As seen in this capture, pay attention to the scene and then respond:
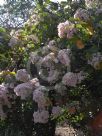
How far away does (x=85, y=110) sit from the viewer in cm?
468

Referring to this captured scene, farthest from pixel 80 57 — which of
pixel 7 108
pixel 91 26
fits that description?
pixel 7 108

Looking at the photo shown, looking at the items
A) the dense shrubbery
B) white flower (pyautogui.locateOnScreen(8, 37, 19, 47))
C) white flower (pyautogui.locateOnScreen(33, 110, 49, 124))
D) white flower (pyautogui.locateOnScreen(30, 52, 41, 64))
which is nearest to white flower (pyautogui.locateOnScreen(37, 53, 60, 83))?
the dense shrubbery

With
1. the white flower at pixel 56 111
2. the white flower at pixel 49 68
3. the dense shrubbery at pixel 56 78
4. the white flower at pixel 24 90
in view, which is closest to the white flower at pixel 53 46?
the dense shrubbery at pixel 56 78

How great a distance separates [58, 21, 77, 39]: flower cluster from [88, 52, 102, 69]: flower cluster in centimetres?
39

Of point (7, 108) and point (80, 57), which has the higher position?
point (80, 57)

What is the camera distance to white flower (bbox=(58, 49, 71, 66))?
175 inches

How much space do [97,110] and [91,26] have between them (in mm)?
1062

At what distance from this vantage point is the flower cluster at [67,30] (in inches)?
179

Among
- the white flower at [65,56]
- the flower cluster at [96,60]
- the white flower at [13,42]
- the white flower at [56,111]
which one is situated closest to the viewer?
the flower cluster at [96,60]

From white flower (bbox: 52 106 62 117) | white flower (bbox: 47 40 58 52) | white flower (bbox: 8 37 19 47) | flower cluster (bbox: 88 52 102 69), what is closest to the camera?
flower cluster (bbox: 88 52 102 69)

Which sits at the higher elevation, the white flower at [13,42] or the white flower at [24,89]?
the white flower at [13,42]

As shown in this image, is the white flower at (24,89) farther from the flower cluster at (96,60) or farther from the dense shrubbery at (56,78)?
the flower cluster at (96,60)

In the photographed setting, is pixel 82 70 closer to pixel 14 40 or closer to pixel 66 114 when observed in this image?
pixel 66 114

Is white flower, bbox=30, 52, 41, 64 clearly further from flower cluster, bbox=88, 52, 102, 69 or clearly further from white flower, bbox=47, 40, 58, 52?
flower cluster, bbox=88, 52, 102, 69
